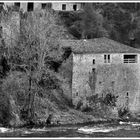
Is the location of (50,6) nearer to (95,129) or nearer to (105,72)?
(105,72)

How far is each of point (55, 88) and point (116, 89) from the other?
646cm

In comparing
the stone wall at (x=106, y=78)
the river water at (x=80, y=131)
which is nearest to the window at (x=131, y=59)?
the stone wall at (x=106, y=78)

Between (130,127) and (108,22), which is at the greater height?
(108,22)

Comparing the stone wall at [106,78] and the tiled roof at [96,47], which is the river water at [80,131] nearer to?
the stone wall at [106,78]

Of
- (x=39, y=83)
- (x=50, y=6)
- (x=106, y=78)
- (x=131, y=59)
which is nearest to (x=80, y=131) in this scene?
(x=39, y=83)

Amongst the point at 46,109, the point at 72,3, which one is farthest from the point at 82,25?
the point at 46,109

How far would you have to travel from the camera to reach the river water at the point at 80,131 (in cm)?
4150

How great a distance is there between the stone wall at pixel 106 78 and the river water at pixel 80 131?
707cm

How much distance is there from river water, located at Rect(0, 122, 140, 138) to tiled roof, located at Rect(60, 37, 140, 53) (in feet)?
32.0

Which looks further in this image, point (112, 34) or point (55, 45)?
point (112, 34)

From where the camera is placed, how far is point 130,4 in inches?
2995

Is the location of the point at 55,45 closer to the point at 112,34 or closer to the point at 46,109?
the point at 46,109

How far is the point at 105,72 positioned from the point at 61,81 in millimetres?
4748

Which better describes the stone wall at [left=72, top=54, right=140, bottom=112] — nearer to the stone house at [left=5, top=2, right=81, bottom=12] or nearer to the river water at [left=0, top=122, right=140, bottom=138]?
the river water at [left=0, top=122, right=140, bottom=138]
